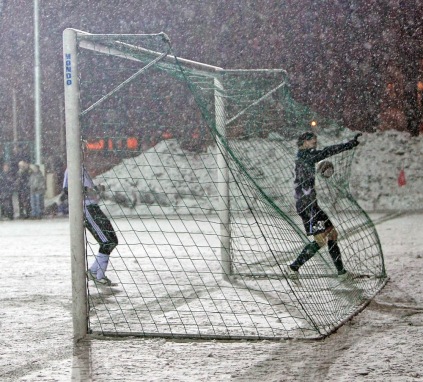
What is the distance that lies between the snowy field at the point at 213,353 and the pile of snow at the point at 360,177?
16.1 metres

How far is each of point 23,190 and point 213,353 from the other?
57.6 feet

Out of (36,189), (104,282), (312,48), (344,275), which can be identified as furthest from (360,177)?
(104,282)

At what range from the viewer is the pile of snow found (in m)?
23.9

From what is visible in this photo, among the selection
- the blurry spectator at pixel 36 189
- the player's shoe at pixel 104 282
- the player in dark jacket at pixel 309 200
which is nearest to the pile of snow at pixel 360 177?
the blurry spectator at pixel 36 189

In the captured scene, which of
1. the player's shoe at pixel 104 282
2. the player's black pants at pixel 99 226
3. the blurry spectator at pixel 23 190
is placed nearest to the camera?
the player's black pants at pixel 99 226

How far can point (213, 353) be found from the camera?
5.36 m

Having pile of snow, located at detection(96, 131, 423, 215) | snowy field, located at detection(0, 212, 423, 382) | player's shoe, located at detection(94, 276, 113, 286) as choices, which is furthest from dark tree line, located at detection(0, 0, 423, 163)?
snowy field, located at detection(0, 212, 423, 382)

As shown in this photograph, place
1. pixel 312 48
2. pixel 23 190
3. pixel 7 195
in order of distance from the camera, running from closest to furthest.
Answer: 1. pixel 7 195
2. pixel 23 190
3. pixel 312 48

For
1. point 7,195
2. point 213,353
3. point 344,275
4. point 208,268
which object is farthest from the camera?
point 7,195

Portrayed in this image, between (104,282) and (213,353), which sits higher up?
(104,282)

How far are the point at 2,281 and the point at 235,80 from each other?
12.0ft

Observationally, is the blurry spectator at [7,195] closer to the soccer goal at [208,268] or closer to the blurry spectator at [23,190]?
the blurry spectator at [23,190]

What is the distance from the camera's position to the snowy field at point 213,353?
4.77 metres

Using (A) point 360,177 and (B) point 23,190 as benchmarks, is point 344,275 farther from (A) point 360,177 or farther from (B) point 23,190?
(A) point 360,177
